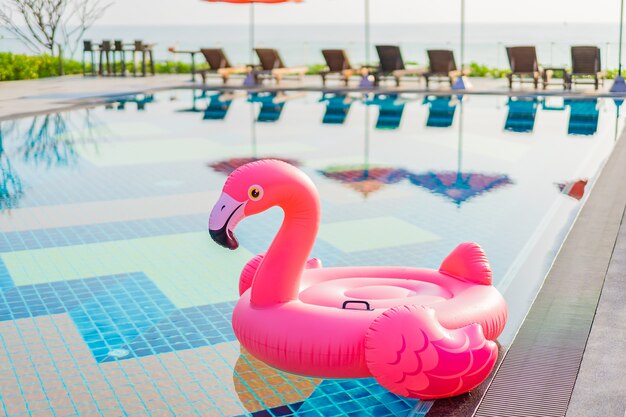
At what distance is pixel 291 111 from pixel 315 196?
40.4ft

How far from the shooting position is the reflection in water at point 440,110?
14719 mm

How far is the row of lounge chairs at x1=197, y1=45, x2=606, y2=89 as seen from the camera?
18078mm

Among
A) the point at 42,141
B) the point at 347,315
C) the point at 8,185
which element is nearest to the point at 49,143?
the point at 42,141

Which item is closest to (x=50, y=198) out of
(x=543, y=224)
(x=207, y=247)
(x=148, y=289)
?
(x=207, y=247)

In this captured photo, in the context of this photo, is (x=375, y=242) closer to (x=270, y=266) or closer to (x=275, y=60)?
(x=270, y=266)

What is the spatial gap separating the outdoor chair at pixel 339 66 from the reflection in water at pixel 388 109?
128cm

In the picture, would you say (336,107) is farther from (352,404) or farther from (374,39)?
(374,39)

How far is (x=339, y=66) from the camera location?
2023cm

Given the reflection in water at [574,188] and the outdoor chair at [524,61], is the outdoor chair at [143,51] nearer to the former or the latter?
the outdoor chair at [524,61]

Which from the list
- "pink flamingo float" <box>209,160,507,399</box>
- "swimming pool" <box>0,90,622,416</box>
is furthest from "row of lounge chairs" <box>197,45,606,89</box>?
"pink flamingo float" <box>209,160,507,399</box>

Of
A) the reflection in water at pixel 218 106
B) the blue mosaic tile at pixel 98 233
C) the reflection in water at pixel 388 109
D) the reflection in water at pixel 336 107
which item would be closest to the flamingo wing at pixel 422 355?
the blue mosaic tile at pixel 98 233

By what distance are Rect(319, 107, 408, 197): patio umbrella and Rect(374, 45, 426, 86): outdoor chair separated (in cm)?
867

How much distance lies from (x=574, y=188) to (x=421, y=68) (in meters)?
11.5

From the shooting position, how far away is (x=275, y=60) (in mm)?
20641
